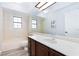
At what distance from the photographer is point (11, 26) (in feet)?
3.13

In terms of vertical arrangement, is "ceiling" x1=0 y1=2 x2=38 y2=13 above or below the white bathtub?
above

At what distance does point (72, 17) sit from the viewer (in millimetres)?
876

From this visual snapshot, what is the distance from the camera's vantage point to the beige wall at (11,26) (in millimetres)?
932

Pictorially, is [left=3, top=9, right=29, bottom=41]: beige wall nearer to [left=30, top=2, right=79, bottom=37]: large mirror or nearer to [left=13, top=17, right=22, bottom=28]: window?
[left=13, top=17, right=22, bottom=28]: window

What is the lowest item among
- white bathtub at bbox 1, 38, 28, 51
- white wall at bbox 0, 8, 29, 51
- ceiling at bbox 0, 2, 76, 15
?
white bathtub at bbox 1, 38, 28, 51

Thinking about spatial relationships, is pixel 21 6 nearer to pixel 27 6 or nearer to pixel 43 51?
pixel 27 6

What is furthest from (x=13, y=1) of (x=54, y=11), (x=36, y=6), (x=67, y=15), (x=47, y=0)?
(x=67, y=15)

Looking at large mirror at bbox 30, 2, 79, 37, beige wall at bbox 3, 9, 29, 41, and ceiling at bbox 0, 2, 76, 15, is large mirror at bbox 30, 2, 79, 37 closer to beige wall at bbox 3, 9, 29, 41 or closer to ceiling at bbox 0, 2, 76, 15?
ceiling at bbox 0, 2, 76, 15

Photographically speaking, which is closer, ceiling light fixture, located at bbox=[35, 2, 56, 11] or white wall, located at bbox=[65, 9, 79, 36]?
white wall, located at bbox=[65, 9, 79, 36]

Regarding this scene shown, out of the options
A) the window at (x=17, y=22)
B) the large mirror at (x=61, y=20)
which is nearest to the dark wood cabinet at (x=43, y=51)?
the large mirror at (x=61, y=20)

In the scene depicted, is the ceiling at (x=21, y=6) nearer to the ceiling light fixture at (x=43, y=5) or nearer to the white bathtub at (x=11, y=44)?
the ceiling light fixture at (x=43, y=5)

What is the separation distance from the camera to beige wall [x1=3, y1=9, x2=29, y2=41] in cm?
93

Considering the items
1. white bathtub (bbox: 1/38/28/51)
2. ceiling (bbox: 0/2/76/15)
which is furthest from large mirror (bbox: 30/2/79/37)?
white bathtub (bbox: 1/38/28/51)

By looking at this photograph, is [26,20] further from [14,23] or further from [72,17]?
[72,17]
